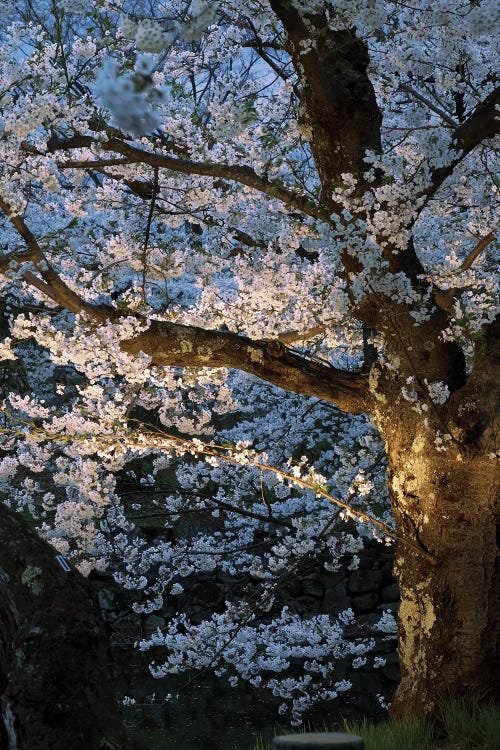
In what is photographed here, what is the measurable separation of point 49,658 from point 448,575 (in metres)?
2.59

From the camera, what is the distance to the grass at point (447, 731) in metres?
4.52

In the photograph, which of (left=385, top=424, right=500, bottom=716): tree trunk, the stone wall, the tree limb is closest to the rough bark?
(left=385, top=424, right=500, bottom=716): tree trunk

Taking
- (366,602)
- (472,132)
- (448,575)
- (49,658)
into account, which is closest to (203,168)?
(472,132)

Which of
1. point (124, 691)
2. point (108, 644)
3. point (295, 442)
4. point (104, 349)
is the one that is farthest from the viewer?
point (295, 442)

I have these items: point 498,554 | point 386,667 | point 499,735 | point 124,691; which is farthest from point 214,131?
point 386,667

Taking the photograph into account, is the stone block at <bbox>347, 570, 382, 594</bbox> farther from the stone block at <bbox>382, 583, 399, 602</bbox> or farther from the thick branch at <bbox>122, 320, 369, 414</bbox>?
the thick branch at <bbox>122, 320, 369, 414</bbox>

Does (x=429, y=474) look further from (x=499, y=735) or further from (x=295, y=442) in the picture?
(x=295, y=442)

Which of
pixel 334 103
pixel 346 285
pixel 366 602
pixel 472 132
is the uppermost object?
pixel 334 103

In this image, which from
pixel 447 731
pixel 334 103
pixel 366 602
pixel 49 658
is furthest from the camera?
pixel 366 602

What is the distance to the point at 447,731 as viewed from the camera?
15.8 feet

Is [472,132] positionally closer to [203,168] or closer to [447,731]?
[203,168]

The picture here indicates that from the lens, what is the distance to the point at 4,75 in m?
5.67

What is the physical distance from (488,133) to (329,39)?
44.6 inches

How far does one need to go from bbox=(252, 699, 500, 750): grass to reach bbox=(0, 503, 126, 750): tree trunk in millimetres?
1451
